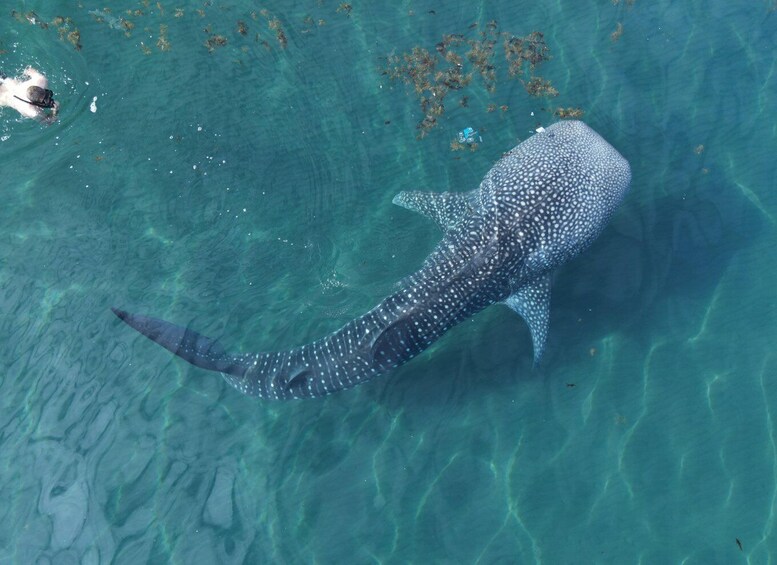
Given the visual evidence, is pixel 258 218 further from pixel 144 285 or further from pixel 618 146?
pixel 618 146

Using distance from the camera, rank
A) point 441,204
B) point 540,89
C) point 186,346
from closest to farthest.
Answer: point 186,346 → point 441,204 → point 540,89

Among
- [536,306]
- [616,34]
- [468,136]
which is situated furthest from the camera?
[616,34]

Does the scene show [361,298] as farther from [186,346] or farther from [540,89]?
[540,89]

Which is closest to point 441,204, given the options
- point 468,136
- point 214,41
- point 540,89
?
point 468,136

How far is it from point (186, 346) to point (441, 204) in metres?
3.71

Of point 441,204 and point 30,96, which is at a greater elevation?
point 30,96

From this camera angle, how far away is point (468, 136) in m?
8.41

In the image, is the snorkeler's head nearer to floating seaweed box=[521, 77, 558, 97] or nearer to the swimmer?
the swimmer

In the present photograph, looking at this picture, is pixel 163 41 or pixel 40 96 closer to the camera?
pixel 40 96

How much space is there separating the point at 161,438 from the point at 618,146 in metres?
7.55

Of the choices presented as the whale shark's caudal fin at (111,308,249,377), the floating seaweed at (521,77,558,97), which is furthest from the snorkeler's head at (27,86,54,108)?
the floating seaweed at (521,77,558,97)

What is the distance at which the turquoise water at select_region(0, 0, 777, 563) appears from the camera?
7477mm

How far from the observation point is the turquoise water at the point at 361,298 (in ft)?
24.5

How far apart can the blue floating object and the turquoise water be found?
13 cm
